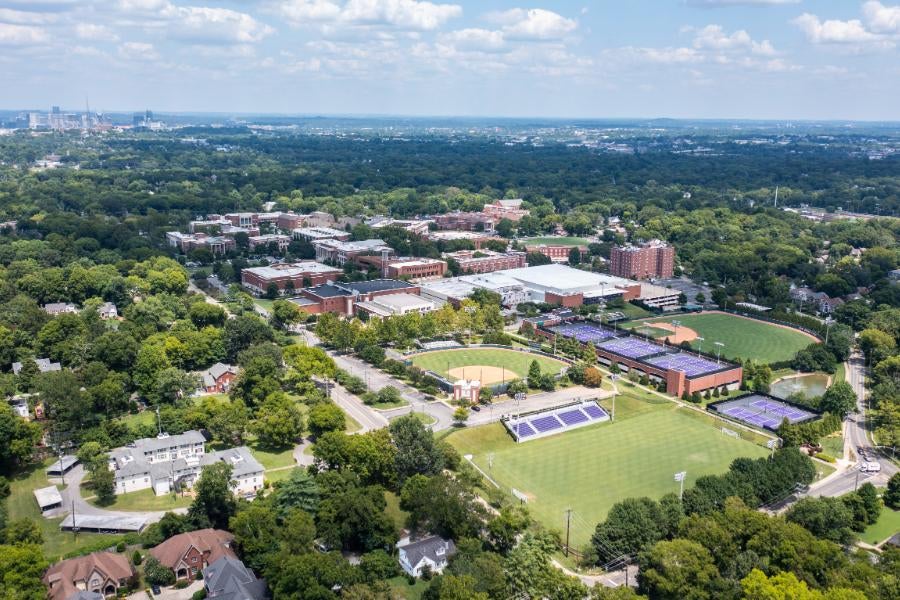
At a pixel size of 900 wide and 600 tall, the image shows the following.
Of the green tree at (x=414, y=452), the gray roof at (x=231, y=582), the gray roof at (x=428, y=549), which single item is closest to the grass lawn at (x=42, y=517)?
the gray roof at (x=231, y=582)

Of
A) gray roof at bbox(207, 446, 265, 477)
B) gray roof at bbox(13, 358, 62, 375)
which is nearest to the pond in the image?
gray roof at bbox(207, 446, 265, 477)

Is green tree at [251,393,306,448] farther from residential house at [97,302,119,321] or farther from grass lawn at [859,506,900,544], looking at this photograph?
residential house at [97,302,119,321]

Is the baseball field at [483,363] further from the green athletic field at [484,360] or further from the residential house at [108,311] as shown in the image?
the residential house at [108,311]

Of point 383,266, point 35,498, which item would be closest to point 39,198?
point 383,266

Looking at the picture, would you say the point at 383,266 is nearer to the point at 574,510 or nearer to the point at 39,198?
the point at 574,510

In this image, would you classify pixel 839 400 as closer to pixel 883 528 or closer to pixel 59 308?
pixel 883 528

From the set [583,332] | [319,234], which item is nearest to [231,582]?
[583,332]
